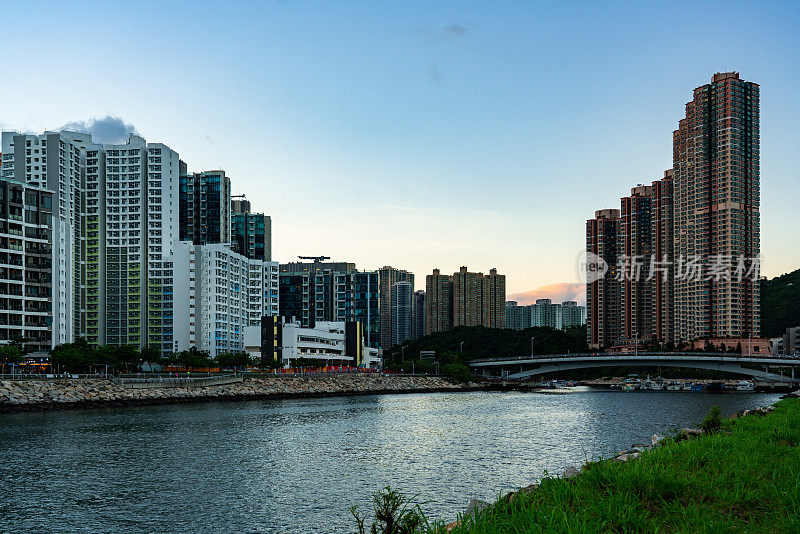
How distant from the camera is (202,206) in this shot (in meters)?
192

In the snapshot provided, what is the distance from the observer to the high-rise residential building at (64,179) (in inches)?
5064

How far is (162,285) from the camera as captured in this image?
156625 mm

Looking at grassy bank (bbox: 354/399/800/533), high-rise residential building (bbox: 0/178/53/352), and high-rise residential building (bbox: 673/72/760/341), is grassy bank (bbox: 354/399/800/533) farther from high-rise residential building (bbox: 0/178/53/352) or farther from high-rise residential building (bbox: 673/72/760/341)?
high-rise residential building (bbox: 673/72/760/341)

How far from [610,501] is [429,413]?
72.1 meters

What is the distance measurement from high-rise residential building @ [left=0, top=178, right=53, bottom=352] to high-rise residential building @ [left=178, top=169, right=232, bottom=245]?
75.7 metres

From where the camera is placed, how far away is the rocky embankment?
79125 millimetres

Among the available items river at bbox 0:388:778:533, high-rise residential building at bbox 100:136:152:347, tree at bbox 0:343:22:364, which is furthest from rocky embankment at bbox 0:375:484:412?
high-rise residential building at bbox 100:136:152:347

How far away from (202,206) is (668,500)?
190 metres

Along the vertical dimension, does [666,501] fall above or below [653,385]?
above

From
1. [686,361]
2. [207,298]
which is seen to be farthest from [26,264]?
[686,361]

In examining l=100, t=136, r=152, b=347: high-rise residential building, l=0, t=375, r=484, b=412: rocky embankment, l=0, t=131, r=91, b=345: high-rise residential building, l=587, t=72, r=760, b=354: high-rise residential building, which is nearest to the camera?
l=0, t=375, r=484, b=412: rocky embankment

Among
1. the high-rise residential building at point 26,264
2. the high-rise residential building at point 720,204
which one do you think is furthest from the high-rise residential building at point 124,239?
the high-rise residential building at point 720,204

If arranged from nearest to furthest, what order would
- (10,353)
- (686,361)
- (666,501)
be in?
1. (666,501)
2. (10,353)
3. (686,361)

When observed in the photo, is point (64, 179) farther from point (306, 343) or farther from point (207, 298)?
point (306, 343)
